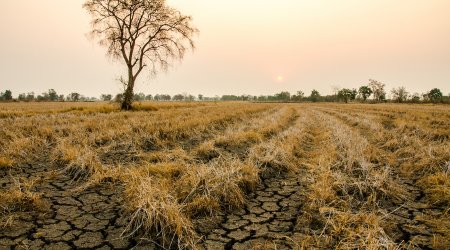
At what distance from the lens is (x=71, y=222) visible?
3092 millimetres

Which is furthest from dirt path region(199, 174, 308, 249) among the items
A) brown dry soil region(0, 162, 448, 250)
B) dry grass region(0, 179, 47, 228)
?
dry grass region(0, 179, 47, 228)

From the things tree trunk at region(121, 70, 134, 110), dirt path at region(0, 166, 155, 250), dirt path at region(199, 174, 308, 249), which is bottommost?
dirt path at region(199, 174, 308, 249)

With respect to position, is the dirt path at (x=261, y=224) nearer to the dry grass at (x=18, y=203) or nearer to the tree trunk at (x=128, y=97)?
the dry grass at (x=18, y=203)

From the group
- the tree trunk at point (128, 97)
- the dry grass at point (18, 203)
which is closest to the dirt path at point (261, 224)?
the dry grass at point (18, 203)

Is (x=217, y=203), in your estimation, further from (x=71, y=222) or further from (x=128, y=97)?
(x=128, y=97)

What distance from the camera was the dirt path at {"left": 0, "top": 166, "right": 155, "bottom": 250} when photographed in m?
2.64

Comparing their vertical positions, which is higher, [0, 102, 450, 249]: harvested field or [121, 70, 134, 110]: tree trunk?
[121, 70, 134, 110]: tree trunk

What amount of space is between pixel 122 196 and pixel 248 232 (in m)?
1.80

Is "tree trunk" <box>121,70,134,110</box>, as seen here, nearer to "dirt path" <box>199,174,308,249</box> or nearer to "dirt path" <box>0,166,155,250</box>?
"dirt path" <box>0,166,155,250</box>

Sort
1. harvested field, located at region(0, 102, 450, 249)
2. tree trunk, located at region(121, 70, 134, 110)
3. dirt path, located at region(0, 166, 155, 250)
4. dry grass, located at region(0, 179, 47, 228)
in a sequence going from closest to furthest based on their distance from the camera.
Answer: dirt path, located at region(0, 166, 155, 250), harvested field, located at region(0, 102, 450, 249), dry grass, located at region(0, 179, 47, 228), tree trunk, located at region(121, 70, 134, 110)

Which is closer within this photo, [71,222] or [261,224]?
[71,222]

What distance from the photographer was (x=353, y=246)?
255 cm

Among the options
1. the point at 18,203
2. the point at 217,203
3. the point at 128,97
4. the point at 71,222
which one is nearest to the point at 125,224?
the point at 71,222

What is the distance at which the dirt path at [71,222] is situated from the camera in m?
2.64
